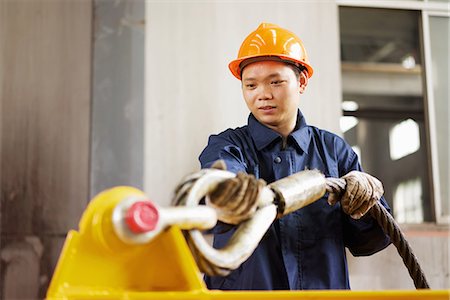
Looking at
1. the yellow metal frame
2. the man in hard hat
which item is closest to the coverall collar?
the man in hard hat

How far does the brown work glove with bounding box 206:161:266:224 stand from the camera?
1.07m

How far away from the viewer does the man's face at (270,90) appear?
5.89ft

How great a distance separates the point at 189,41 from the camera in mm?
3627

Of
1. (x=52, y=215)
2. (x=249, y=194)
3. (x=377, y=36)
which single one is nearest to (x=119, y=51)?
(x=52, y=215)

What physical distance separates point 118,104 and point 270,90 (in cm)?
184

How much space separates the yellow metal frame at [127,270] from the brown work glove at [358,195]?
58 centimetres

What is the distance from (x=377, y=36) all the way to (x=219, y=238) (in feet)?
20.7

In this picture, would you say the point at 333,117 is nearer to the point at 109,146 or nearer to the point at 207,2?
the point at 207,2

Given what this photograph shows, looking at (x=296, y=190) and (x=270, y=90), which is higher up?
(x=270, y=90)

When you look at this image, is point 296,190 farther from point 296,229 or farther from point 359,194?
point 296,229

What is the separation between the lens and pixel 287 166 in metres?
1.77

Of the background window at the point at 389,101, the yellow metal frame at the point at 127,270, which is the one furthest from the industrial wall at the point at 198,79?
the yellow metal frame at the point at 127,270

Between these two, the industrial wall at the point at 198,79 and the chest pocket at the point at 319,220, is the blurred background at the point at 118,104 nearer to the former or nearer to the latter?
the industrial wall at the point at 198,79

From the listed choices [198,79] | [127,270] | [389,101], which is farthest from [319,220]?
[389,101]
